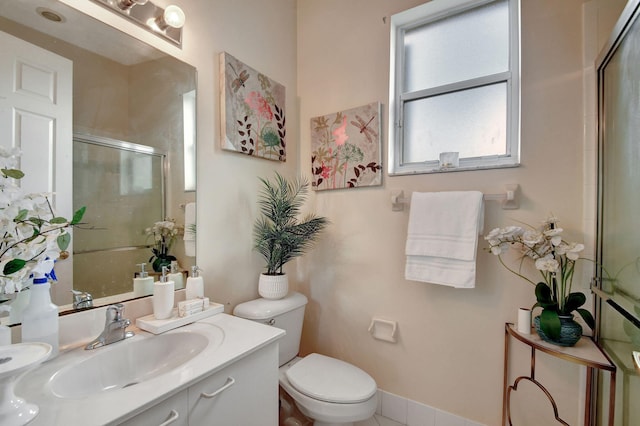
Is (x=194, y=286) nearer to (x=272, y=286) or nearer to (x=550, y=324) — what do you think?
(x=272, y=286)

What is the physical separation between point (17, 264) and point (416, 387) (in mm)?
1758

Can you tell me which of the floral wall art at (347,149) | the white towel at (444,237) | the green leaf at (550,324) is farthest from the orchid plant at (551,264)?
the floral wall art at (347,149)

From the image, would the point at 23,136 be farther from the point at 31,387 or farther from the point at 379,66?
the point at 379,66

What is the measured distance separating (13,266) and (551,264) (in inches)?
65.8

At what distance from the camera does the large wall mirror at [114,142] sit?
3.23ft

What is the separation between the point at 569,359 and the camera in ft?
3.41

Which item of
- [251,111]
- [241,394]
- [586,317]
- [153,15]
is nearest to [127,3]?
[153,15]

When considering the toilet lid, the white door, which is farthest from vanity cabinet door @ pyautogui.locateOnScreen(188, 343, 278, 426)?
the white door

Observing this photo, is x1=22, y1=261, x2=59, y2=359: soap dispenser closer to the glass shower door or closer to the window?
the window

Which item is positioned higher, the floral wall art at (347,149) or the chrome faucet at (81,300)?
the floral wall art at (347,149)

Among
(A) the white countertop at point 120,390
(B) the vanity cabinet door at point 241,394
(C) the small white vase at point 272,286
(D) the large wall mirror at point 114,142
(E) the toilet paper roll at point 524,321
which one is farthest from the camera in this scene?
(C) the small white vase at point 272,286

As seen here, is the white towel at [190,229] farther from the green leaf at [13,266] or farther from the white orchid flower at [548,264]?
the white orchid flower at [548,264]

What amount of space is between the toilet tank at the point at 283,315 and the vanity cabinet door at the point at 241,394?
0.40 meters

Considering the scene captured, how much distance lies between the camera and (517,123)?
4.52ft
